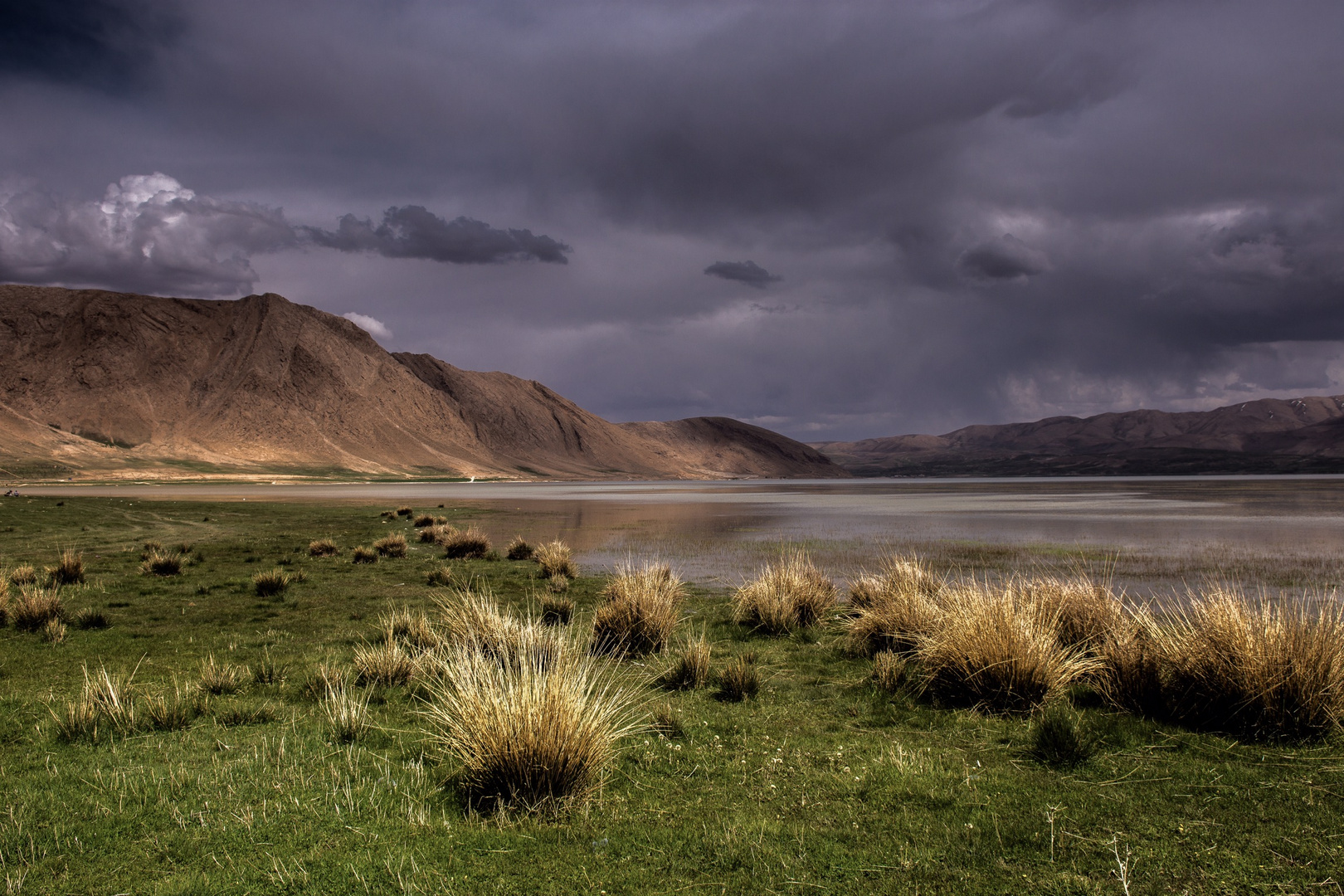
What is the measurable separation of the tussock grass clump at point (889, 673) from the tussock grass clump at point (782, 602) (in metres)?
2.80

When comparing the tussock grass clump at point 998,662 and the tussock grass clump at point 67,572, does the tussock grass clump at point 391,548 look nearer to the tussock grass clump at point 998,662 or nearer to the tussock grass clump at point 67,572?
the tussock grass clump at point 67,572

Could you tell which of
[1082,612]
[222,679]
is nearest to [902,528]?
[1082,612]

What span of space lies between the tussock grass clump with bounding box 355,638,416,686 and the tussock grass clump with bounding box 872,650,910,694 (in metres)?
4.89

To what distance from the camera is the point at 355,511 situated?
1508 inches

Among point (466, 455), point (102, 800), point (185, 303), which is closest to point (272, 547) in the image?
point (102, 800)

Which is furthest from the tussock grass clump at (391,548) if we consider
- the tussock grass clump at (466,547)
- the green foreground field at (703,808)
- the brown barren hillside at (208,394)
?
the brown barren hillside at (208,394)

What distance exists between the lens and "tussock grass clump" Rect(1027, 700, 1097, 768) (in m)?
5.37

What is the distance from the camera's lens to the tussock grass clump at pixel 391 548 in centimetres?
1980

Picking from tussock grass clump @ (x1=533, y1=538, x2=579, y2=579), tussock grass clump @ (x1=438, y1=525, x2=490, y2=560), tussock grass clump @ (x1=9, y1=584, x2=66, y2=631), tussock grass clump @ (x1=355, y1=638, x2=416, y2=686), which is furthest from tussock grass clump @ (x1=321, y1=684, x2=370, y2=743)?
tussock grass clump @ (x1=438, y1=525, x2=490, y2=560)

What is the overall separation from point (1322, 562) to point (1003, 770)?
18.7m

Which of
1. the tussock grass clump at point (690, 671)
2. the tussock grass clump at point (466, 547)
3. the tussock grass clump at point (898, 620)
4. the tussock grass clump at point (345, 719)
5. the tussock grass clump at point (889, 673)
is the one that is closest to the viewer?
the tussock grass clump at point (345, 719)

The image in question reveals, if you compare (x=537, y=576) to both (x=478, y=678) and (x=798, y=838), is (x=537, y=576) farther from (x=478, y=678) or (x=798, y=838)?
(x=798, y=838)

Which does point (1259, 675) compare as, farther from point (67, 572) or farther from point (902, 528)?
point (902, 528)

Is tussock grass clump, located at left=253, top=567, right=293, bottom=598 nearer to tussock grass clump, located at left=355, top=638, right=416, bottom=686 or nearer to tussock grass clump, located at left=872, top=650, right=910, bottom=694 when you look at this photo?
tussock grass clump, located at left=355, top=638, right=416, bottom=686
